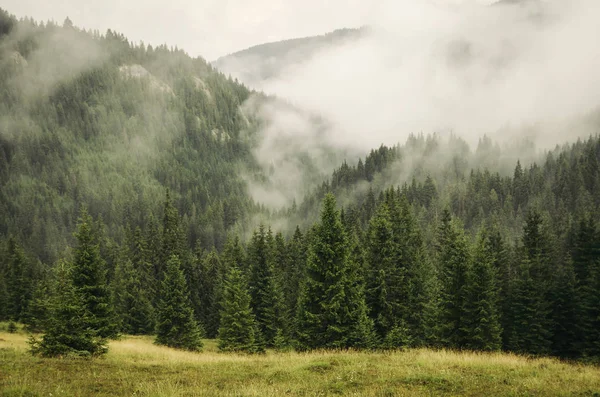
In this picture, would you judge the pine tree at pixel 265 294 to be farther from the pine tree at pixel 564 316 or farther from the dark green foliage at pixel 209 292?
the pine tree at pixel 564 316

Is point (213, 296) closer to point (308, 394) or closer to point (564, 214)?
point (308, 394)

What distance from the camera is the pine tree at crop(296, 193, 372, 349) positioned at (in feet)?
96.0

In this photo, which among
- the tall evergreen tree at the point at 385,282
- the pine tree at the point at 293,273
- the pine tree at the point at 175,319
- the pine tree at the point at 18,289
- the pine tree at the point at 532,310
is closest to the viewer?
the tall evergreen tree at the point at 385,282

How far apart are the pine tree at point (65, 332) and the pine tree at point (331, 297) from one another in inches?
592

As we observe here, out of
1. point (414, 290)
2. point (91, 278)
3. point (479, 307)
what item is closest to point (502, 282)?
point (479, 307)

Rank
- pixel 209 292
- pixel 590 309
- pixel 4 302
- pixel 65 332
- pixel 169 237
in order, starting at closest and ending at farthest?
pixel 65 332, pixel 590 309, pixel 4 302, pixel 169 237, pixel 209 292

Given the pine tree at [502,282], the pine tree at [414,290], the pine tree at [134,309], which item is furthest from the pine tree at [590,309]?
the pine tree at [134,309]

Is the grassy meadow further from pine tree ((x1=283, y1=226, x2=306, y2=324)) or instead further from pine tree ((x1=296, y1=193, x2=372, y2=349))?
pine tree ((x1=283, y1=226, x2=306, y2=324))

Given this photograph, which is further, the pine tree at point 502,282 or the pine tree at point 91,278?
the pine tree at point 502,282

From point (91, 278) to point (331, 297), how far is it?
68.6 feet

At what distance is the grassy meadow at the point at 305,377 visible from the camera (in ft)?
39.2

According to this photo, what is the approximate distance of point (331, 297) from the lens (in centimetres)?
3033

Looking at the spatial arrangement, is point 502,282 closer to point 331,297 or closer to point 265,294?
point 265,294

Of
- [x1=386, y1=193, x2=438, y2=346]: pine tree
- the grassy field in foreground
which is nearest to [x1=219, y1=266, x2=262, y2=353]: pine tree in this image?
[x1=386, y1=193, x2=438, y2=346]: pine tree
